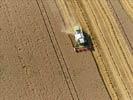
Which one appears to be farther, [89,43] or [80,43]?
[89,43]

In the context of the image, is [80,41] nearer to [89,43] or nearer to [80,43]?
[80,43]

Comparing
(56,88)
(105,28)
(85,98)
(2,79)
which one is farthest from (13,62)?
(105,28)

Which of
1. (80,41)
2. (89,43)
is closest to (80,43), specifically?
(80,41)

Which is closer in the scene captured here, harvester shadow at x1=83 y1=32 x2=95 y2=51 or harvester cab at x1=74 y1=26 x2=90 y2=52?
harvester cab at x1=74 y1=26 x2=90 y2=52

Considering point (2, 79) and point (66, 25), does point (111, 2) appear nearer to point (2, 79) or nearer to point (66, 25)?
point (66, 25)

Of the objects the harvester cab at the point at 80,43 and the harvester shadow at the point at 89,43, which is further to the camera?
the harvester shadow at the point at 89,43

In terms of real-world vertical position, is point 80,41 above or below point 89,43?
above

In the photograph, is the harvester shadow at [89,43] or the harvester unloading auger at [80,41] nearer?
the harvester unloading auger at [80,41]

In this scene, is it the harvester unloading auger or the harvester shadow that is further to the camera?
the harvester shadow
